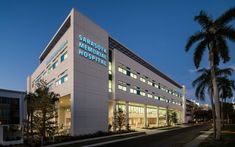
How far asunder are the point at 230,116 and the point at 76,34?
85.3 m

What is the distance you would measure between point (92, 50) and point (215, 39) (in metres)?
24.3

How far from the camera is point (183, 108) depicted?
439 feet

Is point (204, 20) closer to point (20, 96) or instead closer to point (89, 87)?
point (89, 87)

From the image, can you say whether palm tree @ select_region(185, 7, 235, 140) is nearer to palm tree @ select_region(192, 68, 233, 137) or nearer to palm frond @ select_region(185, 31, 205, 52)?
palm frond @ select_region(185, 31, 205, 52)

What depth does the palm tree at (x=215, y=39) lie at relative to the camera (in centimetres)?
2812

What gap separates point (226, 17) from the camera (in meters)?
27.8

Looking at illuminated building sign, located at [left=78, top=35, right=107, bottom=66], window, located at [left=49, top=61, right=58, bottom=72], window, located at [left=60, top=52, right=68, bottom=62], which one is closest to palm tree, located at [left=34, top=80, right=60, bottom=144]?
illuminated building sign, located at [left=78, top=35, right=107, bottom=66]

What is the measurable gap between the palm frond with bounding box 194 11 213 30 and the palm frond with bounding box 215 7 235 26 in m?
0.91

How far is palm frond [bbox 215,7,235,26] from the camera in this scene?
27.3 metres

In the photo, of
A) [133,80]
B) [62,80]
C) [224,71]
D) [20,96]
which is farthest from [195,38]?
[133,80]

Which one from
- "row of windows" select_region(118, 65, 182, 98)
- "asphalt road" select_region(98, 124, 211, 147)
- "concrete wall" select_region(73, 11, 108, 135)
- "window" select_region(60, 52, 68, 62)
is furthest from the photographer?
"row of windows" select_region(118, 65, 182, 98)

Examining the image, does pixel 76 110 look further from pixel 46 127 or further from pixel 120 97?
pixel 120 97

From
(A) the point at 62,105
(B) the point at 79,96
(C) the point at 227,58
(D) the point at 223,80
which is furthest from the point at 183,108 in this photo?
(C) the point at 227,58

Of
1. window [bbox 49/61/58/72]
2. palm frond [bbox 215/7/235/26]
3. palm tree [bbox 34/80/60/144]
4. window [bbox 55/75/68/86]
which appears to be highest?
palm frond [bbox 215/7/235/26]
